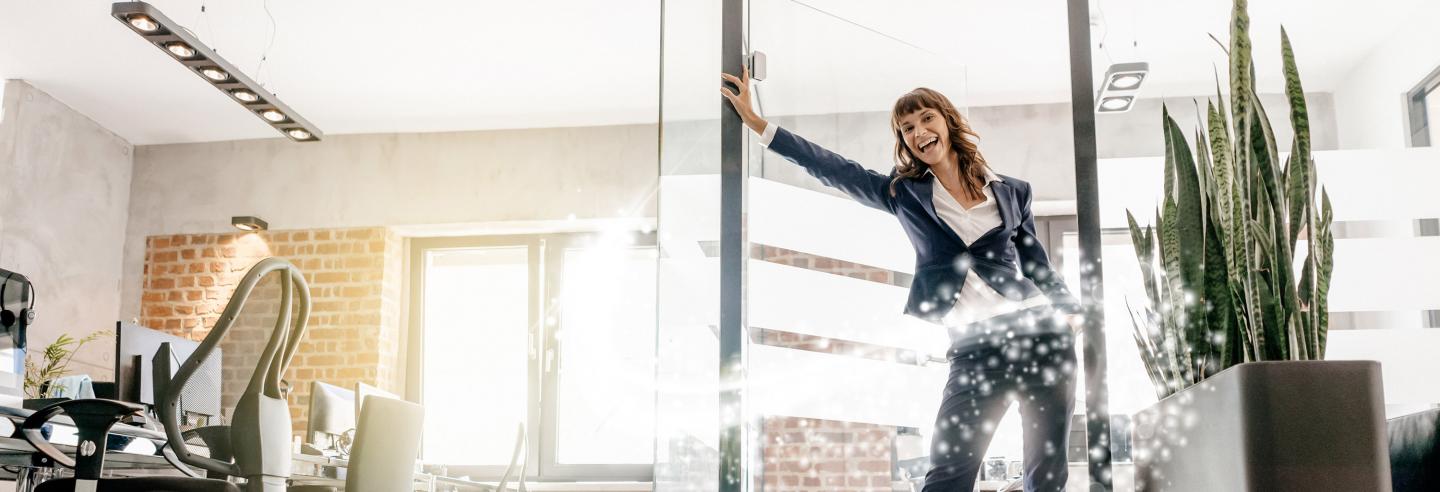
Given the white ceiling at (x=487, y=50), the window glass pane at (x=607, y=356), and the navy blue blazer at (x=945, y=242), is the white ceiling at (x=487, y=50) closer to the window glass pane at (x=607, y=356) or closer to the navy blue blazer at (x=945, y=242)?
the window glass pane at (x=607, y=356)

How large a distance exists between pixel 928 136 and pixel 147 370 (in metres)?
2.80

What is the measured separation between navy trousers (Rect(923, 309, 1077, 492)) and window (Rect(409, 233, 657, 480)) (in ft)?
12.1

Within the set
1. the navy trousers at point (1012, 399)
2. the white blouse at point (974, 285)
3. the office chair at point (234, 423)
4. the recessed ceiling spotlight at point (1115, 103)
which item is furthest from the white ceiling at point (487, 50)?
the office chair at point (234, 423)

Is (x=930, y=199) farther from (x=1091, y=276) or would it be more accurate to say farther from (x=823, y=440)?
(x=823, y=440)

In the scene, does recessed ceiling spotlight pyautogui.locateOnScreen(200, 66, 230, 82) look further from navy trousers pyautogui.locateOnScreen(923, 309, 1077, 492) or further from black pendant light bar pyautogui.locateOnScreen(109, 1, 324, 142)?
navy trousers pyautogui.locateOnScreen(923, 309, 1077, 492)

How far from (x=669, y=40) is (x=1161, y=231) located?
3.63 ft

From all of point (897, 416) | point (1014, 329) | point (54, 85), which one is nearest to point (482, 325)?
point (54, 85)

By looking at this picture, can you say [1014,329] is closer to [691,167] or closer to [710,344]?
[710,344]

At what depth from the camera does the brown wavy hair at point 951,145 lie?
7.71 feet

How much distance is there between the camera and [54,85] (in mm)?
5496

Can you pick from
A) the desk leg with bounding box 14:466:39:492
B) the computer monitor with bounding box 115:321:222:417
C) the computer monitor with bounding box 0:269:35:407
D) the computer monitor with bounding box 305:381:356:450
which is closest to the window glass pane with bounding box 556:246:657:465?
the computer monitor with bounding box 305:381:356:450

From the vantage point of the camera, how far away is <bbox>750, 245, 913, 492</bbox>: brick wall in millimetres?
2367

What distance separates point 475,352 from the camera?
20.1 feet

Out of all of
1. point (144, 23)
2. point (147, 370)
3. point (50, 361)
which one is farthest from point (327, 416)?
point (50, 361)
